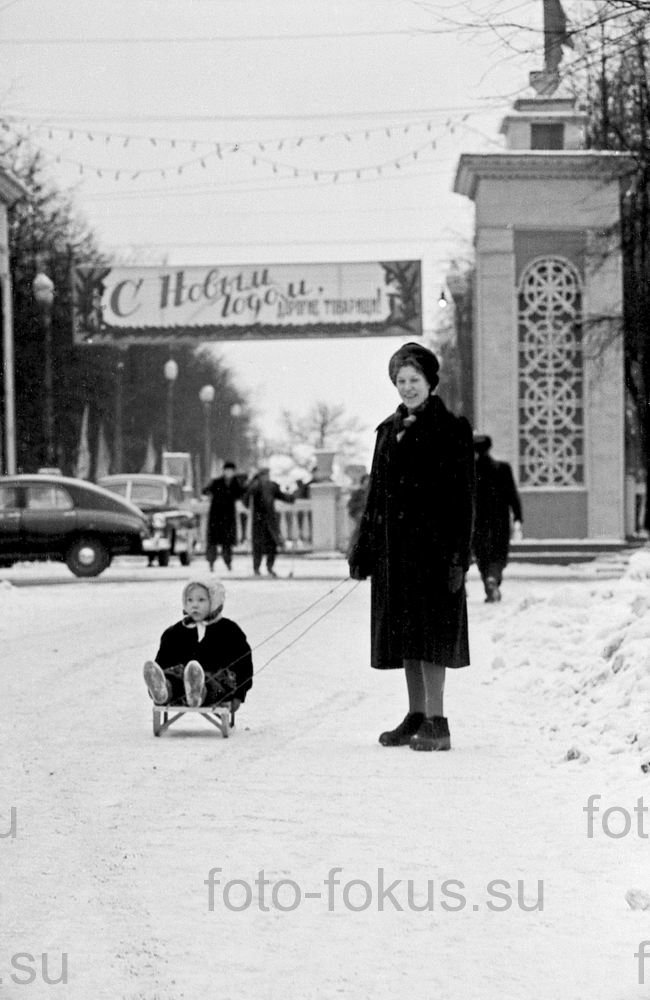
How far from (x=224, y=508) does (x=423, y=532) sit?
17469mm

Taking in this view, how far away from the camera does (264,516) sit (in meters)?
24.2

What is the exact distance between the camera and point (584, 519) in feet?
95.3

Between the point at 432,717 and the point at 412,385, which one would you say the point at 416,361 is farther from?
the point at 432,717

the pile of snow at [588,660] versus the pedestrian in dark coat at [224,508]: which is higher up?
the pedestrian in dark coat at [224,508]

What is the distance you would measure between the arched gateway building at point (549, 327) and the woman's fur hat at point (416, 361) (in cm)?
2056

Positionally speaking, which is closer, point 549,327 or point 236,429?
point 549,327

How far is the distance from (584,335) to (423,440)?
2198 cm

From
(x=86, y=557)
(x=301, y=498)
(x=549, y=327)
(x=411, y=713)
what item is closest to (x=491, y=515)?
(x=86, y=557)

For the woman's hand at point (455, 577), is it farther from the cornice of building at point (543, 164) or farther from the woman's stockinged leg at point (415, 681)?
the cornice of building at point (543, 164)

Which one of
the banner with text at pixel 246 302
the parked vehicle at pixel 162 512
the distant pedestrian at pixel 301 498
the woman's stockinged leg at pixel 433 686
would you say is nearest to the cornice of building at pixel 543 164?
the banner with text at pixel 246 302

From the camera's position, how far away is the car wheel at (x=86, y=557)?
2495cm

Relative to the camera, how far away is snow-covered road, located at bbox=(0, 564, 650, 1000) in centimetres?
446

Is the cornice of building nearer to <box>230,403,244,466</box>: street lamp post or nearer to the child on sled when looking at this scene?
the child on sled

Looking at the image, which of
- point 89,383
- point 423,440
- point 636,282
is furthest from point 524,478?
point 89,383
